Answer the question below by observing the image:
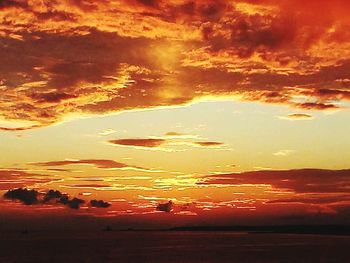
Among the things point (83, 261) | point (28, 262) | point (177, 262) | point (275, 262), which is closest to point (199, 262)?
point (177, 262)

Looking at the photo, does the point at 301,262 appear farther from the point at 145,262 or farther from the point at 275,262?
the point at 145,262

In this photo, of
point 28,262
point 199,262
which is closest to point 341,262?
point 199,262

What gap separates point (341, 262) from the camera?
391 ft

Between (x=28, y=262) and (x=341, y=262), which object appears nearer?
(x=341, y=262)

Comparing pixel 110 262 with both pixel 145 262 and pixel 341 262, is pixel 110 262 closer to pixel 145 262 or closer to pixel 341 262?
pixel 145 262

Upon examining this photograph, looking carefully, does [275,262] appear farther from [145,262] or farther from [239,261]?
[145,262]

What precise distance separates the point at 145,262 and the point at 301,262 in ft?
118

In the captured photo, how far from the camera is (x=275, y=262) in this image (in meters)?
122

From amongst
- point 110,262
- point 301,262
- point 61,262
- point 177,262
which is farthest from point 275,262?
point 61,262

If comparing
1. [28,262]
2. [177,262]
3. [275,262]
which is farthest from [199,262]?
[28,262]

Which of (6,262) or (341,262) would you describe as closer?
(341,262)

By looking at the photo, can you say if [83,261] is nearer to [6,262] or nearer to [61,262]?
[61,262]

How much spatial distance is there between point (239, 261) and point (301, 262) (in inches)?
581

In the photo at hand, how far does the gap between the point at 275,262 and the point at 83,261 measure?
44.5 metres
